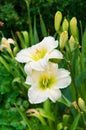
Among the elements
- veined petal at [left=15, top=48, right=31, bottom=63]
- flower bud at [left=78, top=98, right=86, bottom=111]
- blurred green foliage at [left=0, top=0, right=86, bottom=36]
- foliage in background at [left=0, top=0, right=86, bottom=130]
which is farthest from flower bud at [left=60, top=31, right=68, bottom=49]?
blurred green foliage at [left=0, top=0, right=86, bottom=36]

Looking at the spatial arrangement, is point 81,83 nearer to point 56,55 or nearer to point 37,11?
point 56,55

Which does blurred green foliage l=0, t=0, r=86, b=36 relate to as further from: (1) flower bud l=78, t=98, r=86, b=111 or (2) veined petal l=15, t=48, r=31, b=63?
(1) flower bud l=78, t=98, r=86, b=111

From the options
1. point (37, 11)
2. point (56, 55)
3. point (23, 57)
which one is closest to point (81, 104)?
point (56, 55)

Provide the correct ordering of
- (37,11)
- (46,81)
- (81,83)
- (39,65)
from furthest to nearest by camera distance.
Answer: (37,11) < (81,83) < (46,81) < (39,65)

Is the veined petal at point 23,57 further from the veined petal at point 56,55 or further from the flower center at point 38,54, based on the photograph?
the veined petal at point 56,55

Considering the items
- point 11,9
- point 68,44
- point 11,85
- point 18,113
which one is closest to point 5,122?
point 18,113

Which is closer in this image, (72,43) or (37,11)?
(72,43)

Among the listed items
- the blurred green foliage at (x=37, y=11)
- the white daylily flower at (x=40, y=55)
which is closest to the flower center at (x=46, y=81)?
the white daylily flower at (x=40, y=55)
